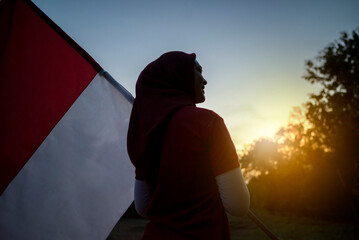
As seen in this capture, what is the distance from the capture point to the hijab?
1176 millimetres

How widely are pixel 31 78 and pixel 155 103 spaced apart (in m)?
1.63

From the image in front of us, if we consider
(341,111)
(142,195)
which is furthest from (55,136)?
(341,111)

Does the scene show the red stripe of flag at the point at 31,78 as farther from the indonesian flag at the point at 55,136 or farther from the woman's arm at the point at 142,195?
the woman's arm at the point at 142,195

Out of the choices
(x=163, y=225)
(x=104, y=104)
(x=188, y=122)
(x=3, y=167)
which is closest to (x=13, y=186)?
(x=3, y=167)

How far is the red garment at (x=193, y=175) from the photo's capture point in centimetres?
107

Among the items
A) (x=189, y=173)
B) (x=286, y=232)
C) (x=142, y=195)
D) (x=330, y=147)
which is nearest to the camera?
(x=189, y=173)

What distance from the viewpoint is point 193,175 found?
1089 millimetres

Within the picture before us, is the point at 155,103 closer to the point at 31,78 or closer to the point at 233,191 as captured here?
the point at 233,191

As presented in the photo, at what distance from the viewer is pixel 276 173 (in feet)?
95.4

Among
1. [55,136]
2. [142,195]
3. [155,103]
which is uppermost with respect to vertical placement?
[155,103]

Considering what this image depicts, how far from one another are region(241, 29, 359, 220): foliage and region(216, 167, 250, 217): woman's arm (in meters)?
18.1

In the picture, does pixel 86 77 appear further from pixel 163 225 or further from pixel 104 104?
pixel 163 225

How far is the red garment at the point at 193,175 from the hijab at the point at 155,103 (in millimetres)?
65

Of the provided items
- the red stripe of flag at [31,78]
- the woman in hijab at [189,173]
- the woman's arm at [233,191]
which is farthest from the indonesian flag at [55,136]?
the woman's arm at [233,191]
